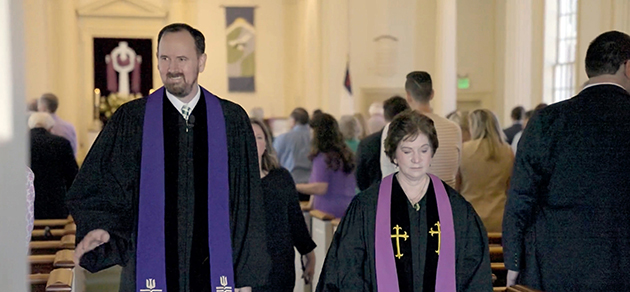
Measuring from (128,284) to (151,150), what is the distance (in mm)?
548

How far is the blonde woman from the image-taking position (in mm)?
5730

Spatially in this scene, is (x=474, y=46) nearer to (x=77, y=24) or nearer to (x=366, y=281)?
(x=77, y=24)

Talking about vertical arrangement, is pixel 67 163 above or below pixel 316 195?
above

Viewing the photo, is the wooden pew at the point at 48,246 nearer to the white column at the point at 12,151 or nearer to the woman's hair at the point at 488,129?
the woman's hair at the point at 488,129

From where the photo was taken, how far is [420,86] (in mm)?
5113

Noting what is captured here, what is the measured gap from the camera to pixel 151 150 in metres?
3.00

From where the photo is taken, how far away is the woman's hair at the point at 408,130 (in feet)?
10.3

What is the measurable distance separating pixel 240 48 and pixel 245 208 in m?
15.7

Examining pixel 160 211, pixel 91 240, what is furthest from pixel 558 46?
pixel 91 240

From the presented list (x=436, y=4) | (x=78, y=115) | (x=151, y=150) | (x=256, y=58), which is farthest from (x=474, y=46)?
(x=151, y=150)

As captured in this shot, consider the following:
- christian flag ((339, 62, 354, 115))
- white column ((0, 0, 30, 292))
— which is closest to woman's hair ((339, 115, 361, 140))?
white column ((0, 0, 30, 292))

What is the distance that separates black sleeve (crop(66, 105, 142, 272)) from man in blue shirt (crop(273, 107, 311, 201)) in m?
5.54

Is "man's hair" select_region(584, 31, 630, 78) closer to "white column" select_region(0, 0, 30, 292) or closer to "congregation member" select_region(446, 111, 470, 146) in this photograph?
"white column" select_region(0, 0, 30, 292)

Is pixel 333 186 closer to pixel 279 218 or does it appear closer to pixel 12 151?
pixel 279 218
